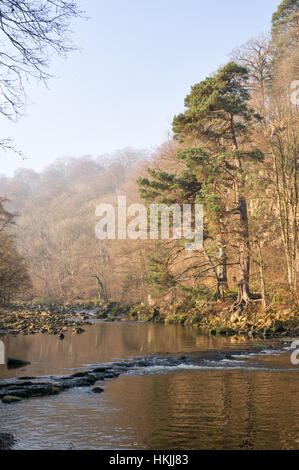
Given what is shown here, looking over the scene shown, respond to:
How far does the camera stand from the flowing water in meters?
6.77

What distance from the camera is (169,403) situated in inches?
352

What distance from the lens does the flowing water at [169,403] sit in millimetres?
6766

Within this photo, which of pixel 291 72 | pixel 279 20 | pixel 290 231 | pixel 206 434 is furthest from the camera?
pixel 279 20

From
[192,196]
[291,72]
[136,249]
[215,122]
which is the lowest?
[136,249]

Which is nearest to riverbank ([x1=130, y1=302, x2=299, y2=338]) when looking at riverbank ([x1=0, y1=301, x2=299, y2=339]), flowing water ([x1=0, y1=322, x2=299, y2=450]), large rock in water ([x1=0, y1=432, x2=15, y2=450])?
riverbank ([x1=0, y1=301, x2=299, y2=339])

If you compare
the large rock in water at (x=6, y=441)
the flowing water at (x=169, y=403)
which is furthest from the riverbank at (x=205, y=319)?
the large rock in water at (x=6, y=441)

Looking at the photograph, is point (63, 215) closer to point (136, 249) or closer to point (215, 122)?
point (136, 249)

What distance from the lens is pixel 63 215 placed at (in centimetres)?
7944

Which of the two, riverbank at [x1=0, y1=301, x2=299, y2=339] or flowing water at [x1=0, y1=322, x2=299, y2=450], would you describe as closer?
flowing water at [x1=0, y1=322, x2=299, y2=450]

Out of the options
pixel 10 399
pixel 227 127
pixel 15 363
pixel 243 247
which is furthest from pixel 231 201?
pixel 10 399

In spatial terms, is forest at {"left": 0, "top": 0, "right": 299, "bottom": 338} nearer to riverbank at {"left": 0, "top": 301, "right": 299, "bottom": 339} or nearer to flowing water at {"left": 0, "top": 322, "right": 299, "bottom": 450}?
riverbank at {"left": 0, "top": 301, "right": 299, "bottom": 339}

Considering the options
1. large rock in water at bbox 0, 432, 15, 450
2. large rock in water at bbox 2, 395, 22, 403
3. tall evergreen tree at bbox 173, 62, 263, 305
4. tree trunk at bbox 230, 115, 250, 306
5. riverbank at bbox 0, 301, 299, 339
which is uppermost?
tall evergreen tree at bbox 173, 62, 263, 305

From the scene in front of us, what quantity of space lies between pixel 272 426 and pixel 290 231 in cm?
1529

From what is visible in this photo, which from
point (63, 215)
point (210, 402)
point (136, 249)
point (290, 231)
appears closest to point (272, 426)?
point (210, 402)
